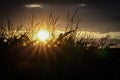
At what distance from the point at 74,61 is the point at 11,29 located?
307 centimetres

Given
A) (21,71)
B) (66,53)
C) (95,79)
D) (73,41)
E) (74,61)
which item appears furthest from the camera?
(73,41)

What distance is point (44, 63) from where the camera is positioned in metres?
7.39

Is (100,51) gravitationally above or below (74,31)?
below

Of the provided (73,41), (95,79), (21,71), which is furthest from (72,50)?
(21,71)

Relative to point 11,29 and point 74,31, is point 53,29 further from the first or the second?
point 11,29

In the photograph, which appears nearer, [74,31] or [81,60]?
[81,60]

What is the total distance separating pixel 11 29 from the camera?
1020 centimetres

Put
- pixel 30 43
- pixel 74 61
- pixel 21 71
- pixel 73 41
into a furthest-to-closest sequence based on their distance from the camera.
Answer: pixel 73 41 < pixel 30 43 < pixel 74 61 < pixel 21 71

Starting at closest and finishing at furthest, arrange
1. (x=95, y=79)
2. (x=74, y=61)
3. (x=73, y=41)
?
(x=95, y=79)
(x=74, y=61)
(x=73, y=41)

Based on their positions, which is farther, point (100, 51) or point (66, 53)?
point (100, 51)

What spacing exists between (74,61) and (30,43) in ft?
5.92

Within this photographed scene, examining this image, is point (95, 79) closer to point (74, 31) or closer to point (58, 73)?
point (58, 73)

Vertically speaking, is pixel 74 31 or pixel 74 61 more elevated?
pixel 74 31

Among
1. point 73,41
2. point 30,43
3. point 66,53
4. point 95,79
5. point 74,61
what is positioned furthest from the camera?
point 73,41
